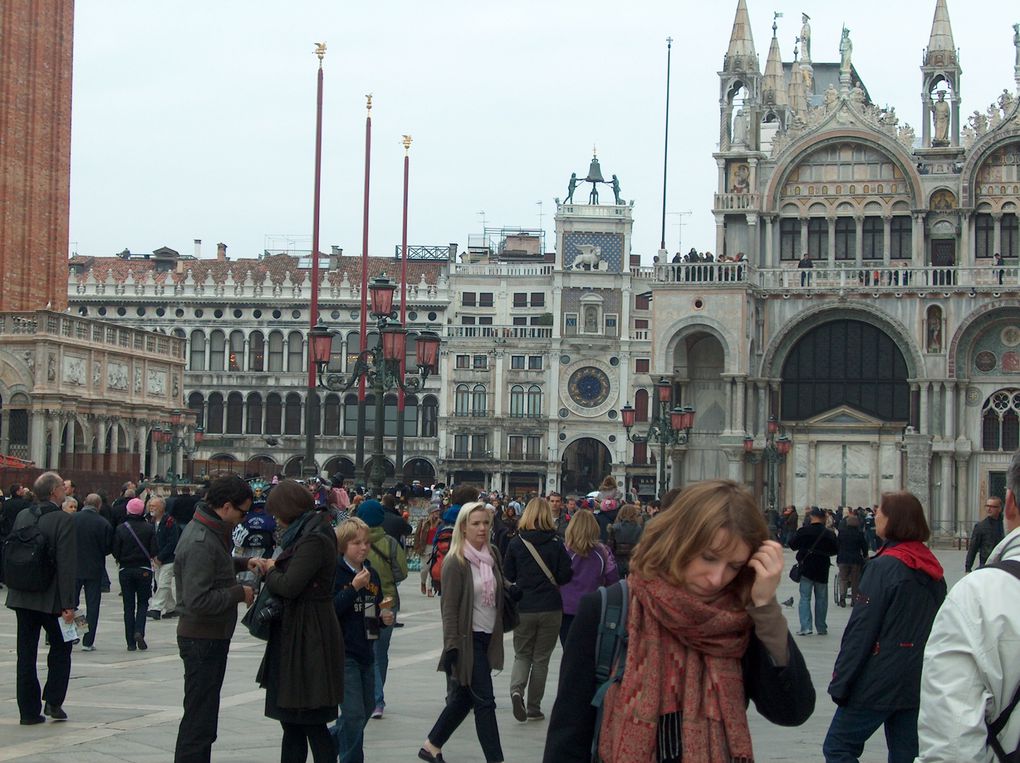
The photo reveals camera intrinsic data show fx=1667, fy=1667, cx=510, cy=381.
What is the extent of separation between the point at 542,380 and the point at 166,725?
5781 centimetres

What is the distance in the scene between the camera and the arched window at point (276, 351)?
73375 mm

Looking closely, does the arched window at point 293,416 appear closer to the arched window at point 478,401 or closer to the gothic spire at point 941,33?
the arched window at point 478,401

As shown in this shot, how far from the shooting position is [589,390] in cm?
6875

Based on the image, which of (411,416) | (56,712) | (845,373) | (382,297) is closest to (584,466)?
(411,416)

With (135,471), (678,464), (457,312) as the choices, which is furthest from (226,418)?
(678,464)

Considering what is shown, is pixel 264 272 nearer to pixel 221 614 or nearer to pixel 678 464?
pixel 678 464

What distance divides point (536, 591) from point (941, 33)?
37206mm

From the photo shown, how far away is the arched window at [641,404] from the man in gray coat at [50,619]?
57.7 m

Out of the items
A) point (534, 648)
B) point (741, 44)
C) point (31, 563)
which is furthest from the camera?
point (741, 44)

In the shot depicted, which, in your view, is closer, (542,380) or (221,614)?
(221,614)

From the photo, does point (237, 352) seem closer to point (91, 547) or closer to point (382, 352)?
point (382, 352)

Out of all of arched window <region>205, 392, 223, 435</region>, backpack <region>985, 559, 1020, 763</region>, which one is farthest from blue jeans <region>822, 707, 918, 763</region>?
arched window <region>205, 392, 223, 435</region>

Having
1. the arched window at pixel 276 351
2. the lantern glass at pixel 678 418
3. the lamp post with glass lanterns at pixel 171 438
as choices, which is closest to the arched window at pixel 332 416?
the arched window at pixel 276 351

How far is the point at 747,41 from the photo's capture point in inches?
1832
